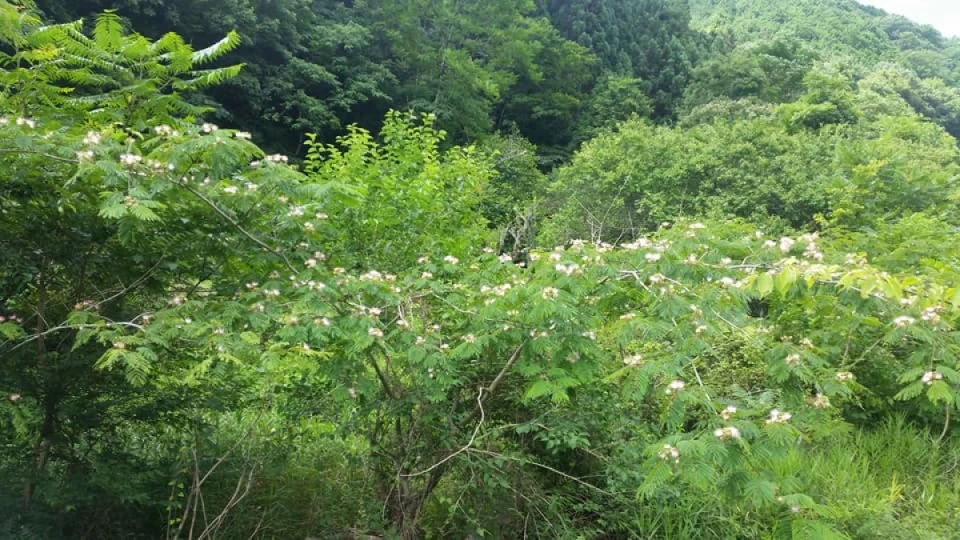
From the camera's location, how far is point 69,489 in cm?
257

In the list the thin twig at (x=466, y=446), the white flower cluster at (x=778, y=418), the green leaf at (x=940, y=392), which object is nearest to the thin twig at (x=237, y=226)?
the thin twig at (x=466, y=446)

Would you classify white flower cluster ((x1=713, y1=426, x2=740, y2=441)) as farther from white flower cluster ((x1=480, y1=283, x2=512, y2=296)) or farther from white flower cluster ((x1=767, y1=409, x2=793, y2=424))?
white flower cluster ((x1=480, y1=283, x2=512, y2=296))

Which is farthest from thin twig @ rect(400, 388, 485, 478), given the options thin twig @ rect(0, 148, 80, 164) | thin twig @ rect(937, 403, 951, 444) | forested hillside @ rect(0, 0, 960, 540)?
thin twig @ rect(937, 403, 951, 444)

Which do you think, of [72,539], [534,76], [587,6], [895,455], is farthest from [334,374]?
[587,6]

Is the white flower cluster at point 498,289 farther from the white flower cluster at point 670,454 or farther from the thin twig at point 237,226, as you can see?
the white flower cluster at point 670,454

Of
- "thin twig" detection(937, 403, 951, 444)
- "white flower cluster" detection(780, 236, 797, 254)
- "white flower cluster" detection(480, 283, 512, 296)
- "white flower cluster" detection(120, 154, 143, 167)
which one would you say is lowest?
"thin twig" detection(937, 403, 951, 444)

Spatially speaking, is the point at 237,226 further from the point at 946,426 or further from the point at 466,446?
the point at 946,426

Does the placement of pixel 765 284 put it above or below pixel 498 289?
above

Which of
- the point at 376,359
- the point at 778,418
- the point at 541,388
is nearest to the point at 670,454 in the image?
the point at 778,418

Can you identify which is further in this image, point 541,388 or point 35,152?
point 541,388

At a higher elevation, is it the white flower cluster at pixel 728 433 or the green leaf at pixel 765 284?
the green leaf at pixel 765 284

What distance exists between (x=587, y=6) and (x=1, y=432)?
3394 cm

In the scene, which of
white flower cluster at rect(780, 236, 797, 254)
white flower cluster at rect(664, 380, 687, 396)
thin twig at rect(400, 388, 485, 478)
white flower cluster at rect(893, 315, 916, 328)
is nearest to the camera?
white flower cluster at rect(664, 380, 687, 396)

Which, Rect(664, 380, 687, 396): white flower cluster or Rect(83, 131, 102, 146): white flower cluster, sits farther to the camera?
Rect(83, 131, 102, 146): white flower cluster
